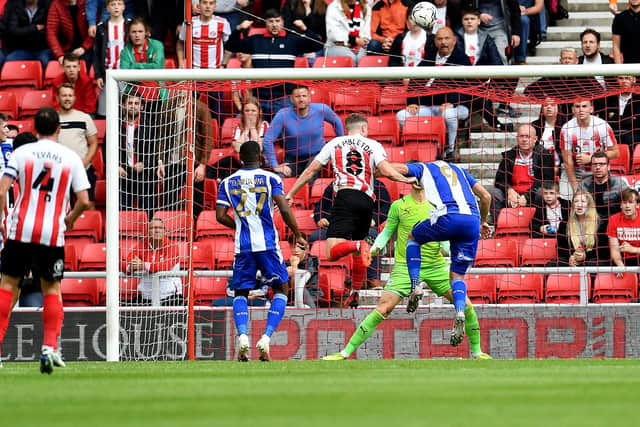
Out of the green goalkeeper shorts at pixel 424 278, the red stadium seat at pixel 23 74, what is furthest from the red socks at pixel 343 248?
the red stadium seat at pixel 23 74

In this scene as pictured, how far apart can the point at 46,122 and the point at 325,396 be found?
12.9ft

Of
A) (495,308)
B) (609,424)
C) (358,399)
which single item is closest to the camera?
(609,424)

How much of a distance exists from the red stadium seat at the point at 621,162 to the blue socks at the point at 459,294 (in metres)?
3.92

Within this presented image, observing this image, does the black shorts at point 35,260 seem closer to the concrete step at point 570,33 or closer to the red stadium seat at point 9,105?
the red stadium seat at point 9,105

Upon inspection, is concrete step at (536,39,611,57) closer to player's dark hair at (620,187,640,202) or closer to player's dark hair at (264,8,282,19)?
player's dark hair at (264,8,282,19)

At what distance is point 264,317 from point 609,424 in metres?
9.58

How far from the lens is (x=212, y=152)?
54.3ft

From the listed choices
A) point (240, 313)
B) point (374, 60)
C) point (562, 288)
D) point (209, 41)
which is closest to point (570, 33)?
point (374, 60)

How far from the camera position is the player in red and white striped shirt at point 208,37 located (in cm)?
1838

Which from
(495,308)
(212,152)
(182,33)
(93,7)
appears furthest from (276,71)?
(93,7)

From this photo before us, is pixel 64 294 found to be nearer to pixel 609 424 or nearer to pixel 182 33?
pixel 182 33

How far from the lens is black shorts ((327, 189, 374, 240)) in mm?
14438

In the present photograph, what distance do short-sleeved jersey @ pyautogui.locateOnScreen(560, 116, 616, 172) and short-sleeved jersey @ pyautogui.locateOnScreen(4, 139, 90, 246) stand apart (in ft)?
23.9

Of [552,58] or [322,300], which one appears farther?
[552,58]
